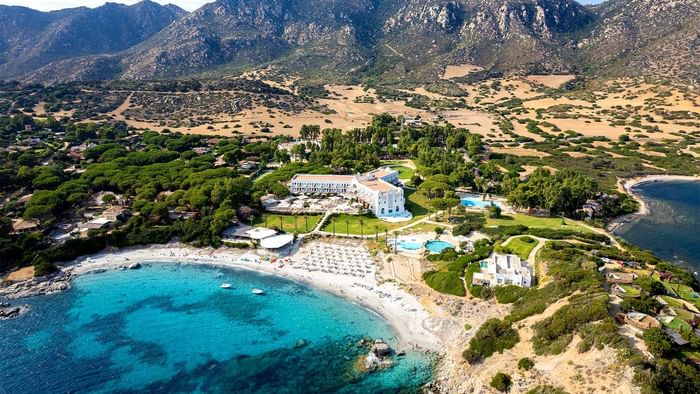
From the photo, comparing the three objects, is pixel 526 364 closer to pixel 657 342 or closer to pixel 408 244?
pixel 657 342

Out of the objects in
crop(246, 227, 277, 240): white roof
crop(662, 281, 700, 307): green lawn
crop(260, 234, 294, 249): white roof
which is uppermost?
crop(662, 281, 700, 307): green lawn

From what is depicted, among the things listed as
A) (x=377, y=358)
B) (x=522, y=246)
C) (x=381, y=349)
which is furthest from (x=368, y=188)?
(x=377, y=358)

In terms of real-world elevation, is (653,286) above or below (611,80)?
below

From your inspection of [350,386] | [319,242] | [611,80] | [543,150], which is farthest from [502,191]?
[611,80]

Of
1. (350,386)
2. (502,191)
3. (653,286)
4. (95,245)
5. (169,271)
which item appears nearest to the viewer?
(350,386)

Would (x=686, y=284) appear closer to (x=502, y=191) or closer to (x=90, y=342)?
(x=502, y=191)

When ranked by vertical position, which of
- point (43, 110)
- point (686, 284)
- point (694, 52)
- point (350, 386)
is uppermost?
point (694, 52)

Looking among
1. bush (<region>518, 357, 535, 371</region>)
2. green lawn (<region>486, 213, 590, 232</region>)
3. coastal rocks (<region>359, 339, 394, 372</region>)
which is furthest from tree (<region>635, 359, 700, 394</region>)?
green lawn (<region>486, 213, 590, 232</region>)

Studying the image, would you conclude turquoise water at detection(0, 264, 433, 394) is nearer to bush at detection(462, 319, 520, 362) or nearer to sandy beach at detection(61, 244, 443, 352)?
sandy beach at detection(61, 244, 443, 352)
